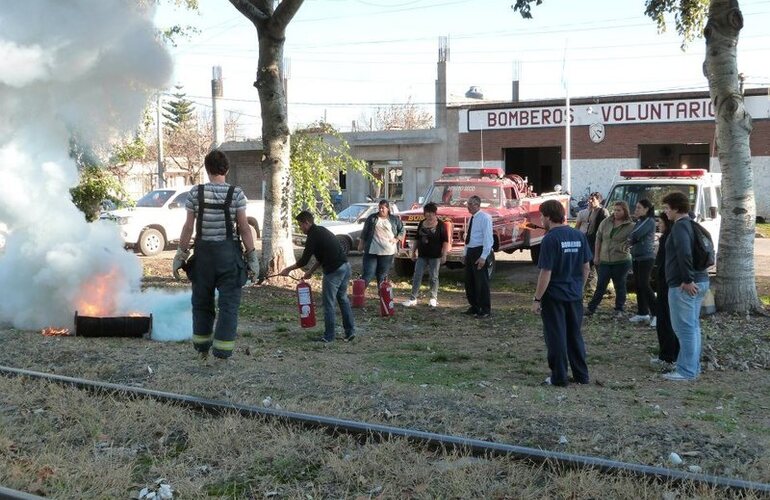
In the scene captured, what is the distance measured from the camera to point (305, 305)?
11.1m

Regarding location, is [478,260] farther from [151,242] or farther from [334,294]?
[151,242]

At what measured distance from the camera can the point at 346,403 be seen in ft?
21.8

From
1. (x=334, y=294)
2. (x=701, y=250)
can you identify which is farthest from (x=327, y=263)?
(x=701, y=250)

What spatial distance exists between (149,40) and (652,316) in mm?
7695

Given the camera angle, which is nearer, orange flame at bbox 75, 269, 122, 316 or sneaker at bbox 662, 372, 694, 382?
sneaker at bbox 662, 372, 694, 382

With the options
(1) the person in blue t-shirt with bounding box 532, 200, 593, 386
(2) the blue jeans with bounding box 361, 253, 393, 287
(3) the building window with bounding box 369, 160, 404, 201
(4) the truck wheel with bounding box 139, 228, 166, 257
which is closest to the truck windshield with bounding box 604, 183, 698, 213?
(2) the blue jeans with bounding box 361, 253, 393, 287

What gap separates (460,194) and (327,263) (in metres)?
8.73

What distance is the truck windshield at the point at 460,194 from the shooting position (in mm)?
17844

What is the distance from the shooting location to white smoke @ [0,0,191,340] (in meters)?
9.40

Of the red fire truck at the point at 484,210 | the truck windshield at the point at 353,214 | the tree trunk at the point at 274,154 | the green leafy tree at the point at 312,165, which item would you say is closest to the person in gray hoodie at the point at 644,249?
the red fire truck at the point at 484,210

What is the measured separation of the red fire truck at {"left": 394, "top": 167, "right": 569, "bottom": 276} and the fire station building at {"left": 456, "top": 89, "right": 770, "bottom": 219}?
14.8m

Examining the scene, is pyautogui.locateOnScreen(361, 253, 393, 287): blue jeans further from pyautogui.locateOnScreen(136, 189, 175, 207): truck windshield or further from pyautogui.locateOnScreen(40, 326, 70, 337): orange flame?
pyautogui.locateOnScreen(136, 189, 175, 207): truck windshield

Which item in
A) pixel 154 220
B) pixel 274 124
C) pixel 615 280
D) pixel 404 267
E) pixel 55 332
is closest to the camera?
pixel 55 332

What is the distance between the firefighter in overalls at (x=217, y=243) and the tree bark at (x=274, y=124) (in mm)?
7822
